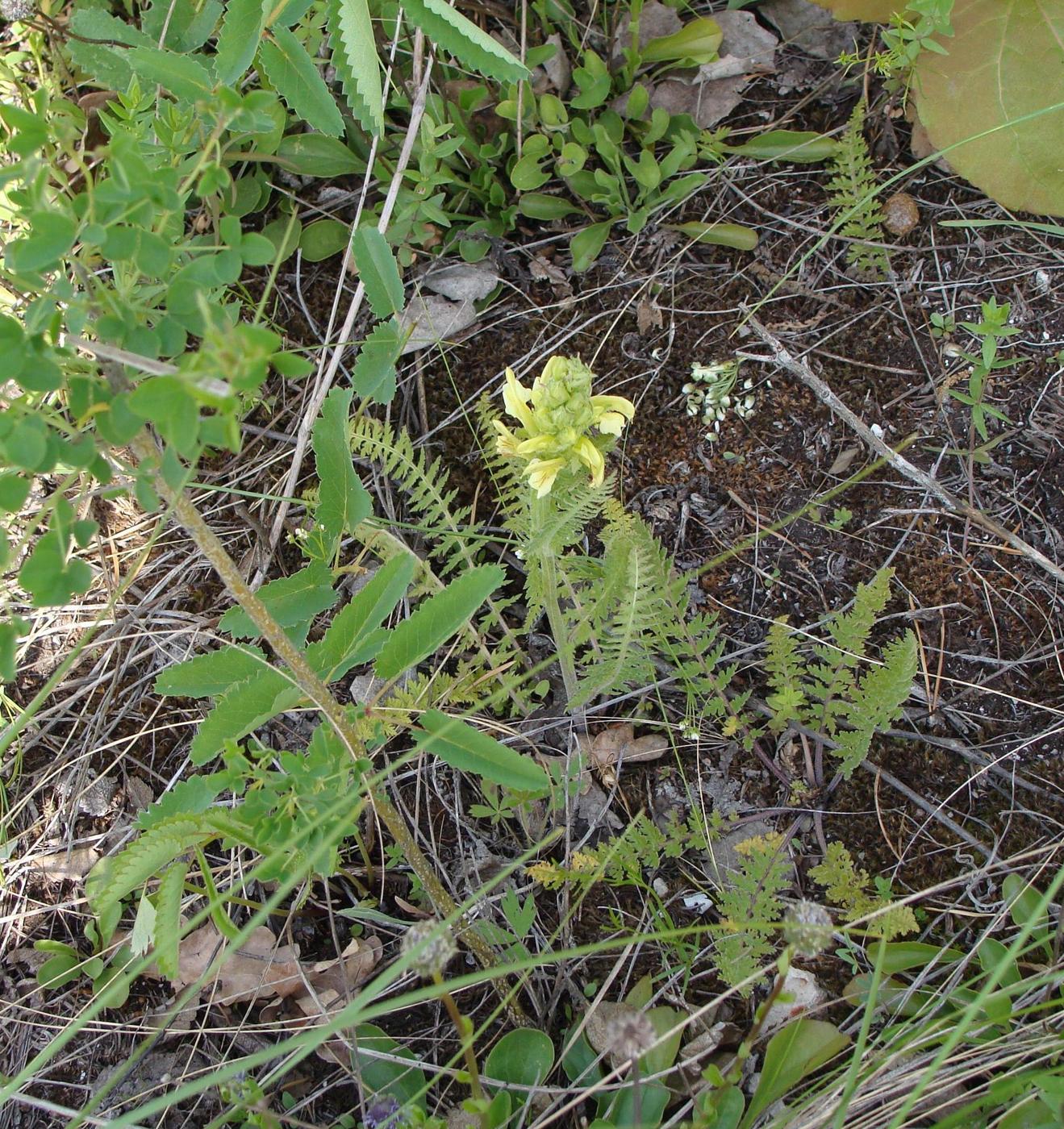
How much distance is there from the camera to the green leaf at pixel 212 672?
166 cm

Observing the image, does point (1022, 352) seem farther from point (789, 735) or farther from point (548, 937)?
point (548, 937)

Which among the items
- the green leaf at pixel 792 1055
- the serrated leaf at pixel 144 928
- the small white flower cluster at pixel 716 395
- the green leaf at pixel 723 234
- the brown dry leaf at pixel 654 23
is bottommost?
the green leaf at pixel 792 1055

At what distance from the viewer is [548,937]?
2.05m

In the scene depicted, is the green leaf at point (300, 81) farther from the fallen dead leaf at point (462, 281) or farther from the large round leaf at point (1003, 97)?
the large round leaf at point (1003, 97)

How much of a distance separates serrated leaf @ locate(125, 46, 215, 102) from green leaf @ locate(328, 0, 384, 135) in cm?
31

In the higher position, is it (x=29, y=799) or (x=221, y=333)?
(x=221, y=333)

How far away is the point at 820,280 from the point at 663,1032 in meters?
1.95

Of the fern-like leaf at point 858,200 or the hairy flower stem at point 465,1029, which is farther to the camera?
the fern-like leaf at point 858,200

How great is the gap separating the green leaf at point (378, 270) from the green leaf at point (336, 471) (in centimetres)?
29

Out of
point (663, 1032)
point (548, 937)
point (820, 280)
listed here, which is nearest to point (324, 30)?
point (820, 280)

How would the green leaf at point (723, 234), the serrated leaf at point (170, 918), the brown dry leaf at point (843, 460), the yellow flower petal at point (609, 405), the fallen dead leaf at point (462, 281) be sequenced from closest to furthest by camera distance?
the serrated leaf at point (170, 918) → the yellow flower petal at point (609, 405) → the brown dry leaf at point (843, 460) → the green leaf at point (723, 234) → the fallen dead leaf at point (462, 281)

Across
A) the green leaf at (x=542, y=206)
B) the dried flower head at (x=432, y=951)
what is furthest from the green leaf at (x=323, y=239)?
the dried flower head at (x=432, y=951)

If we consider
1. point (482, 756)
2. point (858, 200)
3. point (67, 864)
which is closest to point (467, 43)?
point (858, 200)

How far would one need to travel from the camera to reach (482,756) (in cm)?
161
